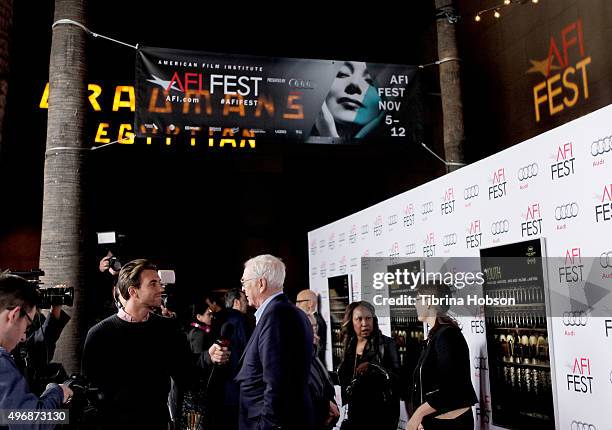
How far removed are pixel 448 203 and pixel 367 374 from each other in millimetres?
1759

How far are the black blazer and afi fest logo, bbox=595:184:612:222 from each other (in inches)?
45.2

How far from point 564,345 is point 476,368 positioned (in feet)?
3.47

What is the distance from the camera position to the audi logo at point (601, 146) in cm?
345

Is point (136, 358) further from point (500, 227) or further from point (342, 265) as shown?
point (342, 265)

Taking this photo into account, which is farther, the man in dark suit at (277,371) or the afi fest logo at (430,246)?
the afi fest logo at (430,246)

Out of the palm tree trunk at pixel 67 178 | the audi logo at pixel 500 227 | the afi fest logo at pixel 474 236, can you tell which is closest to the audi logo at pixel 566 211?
the audi logo at pixel 500 227

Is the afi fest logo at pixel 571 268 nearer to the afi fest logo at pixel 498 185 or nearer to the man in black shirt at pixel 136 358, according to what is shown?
the afi fest logo at pixel 498 185

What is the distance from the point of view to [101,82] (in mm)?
8617

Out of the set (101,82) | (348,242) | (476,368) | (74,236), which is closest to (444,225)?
(476,368)

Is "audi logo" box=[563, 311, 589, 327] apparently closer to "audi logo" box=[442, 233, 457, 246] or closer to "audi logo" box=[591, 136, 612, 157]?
"audi logo" box=[591, 136, 612, 157]

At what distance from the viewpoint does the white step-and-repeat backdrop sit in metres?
3.50

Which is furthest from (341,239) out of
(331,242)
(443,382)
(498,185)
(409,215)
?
(443,382)

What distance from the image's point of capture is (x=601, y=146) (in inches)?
138

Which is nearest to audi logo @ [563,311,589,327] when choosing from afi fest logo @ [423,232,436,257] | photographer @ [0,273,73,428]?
afi fest logo @ [423,232,436,257]
